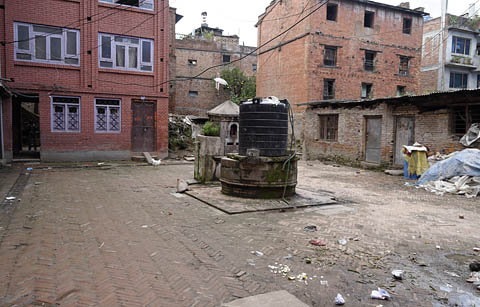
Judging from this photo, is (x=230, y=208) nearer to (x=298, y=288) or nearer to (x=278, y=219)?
(x=278, y=219)

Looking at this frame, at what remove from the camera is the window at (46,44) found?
1445cm

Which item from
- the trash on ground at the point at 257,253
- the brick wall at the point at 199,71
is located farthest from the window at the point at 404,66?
the trash on ground at the point at 257,253

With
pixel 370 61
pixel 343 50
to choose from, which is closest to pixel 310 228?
pixel 343 50

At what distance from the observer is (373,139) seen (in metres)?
16.2

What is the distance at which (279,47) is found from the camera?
24.3 meters

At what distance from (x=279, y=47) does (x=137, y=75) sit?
462 inches

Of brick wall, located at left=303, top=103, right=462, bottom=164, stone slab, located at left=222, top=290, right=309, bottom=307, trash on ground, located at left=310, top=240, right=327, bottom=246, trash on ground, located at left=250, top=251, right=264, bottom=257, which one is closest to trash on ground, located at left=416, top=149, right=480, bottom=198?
brick wall, located at left=303, top=103, right=462, bottom=164

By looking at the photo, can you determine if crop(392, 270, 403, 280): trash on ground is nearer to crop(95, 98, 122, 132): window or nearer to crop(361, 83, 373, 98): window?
crop(95, 98, 122, 132): window

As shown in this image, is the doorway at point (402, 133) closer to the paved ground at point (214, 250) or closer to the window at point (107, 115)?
the paved ground at point (214, 250)

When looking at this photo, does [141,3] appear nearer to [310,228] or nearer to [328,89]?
[328,89]

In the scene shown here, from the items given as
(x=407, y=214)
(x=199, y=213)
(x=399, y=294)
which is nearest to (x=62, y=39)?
(x=199, y=213)

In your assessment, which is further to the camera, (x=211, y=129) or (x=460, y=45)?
(x=460, y=45)

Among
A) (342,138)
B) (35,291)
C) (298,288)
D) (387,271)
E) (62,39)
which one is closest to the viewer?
(35,291)

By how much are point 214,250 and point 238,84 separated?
30712 mm
